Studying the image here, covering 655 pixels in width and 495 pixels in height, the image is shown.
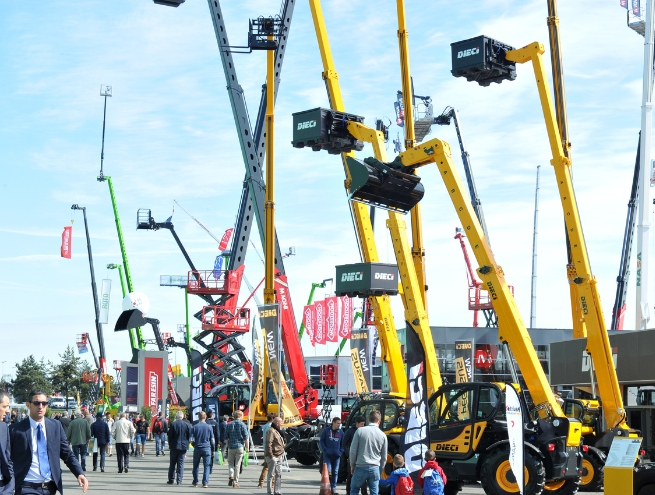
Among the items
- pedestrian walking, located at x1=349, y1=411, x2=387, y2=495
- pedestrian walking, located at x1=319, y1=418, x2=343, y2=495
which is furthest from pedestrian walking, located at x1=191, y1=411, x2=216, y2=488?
pedestrian walking, located at x1=349, y1=411, x2=387, y2=495

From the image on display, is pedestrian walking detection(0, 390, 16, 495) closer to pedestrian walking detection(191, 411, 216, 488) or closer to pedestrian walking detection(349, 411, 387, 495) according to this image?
pedestrian walking detection(349, 411, 387, 495)

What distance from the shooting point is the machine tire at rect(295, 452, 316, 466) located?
26.9 m

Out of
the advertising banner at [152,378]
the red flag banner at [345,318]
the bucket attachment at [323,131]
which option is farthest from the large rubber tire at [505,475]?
the red flag banner at [345,318]

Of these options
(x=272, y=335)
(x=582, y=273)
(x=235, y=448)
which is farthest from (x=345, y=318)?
(x=235, y=448)

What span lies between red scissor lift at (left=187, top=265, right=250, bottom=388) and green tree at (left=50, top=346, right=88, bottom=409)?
58626 mm

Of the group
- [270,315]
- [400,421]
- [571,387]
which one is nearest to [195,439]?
[400,421]

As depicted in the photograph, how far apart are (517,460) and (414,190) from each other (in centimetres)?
625

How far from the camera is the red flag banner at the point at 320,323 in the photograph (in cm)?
6925

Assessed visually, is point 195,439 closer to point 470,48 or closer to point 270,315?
point 270,315

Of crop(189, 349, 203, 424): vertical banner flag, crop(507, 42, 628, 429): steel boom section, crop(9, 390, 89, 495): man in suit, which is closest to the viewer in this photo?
crop(9, 390, 89, 495): man in suit

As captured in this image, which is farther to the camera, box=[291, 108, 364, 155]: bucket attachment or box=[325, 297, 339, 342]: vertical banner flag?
box=[325, 297, 339, 342]: vertical banner flag

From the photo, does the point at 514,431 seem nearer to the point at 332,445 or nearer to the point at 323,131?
the point at 332,445

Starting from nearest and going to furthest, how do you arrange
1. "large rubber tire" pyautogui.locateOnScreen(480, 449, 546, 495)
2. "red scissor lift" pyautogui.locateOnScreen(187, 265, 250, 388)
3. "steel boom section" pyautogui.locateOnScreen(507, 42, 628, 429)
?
"large rubber tire" pyautogui.locateOnScreen(480, 449, 546, 495), "steel boom section" pyautogui.locateOnScreen(507, 42, 628, 429), "red scissor lift" pyautogui.locateOnScreen(187, 265, 250, 388)

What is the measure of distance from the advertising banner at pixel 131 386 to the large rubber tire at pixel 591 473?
67.6 ft
